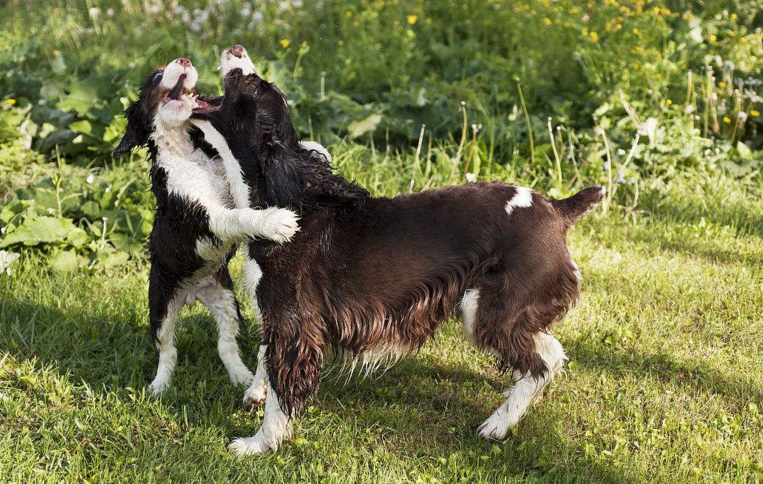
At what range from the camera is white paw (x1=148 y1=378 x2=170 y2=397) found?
340 centimetres

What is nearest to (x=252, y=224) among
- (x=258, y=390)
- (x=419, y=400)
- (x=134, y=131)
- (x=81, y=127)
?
(x=134, y=131)

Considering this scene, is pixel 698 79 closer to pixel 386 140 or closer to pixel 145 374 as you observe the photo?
pixel 386 140

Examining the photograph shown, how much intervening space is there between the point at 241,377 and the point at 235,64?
1324 mm

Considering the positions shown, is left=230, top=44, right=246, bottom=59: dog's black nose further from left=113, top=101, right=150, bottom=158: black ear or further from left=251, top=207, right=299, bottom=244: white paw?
left=251, top=207, right=299, bottom=244: white paw

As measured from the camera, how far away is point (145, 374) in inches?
142

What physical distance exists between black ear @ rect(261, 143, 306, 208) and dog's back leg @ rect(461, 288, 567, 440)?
28.3 inches

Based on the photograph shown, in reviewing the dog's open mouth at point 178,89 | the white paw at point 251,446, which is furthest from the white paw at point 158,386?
the dog's open mouth at point 178,89

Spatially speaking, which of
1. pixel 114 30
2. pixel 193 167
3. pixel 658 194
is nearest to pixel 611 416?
pixel 193 167

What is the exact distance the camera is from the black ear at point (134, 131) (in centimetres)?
318

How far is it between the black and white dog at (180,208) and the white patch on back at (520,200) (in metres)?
0.82

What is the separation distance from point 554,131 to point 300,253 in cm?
314

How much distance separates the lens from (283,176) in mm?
2871

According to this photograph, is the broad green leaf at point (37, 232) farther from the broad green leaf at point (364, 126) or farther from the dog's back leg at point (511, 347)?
the dog's back leg at point (511, 347)

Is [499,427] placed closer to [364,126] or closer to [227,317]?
[227,317]
